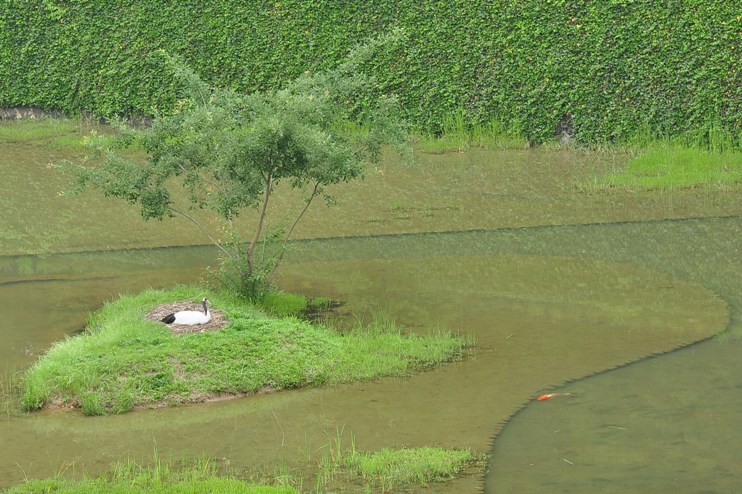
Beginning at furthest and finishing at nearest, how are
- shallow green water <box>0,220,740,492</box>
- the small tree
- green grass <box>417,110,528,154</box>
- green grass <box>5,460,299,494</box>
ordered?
green grass <box>417,110,528,154</box> → the small tree → shallow green water <box>0,220,740,492</box> → green grass <box>5,460,299,494</box>

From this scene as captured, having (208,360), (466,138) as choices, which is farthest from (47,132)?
(208,360)

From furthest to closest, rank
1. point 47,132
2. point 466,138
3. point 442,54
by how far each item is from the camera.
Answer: point 47,132 < point 442,54 < point 466,138

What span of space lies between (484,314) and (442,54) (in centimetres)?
996

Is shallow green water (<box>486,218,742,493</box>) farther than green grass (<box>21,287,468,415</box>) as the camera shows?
No

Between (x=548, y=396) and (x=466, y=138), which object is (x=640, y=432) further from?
(x=466, y=138)

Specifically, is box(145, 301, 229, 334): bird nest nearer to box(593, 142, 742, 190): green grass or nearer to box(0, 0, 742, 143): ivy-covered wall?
box(593, 142, 742, 190): green grass

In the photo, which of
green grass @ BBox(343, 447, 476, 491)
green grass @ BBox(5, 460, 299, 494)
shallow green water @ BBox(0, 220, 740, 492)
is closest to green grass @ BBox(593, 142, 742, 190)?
shallow green water @ BBox(0, 220, 740, 492)

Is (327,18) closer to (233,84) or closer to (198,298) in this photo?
(233,84)

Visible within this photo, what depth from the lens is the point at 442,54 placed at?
23.5 m

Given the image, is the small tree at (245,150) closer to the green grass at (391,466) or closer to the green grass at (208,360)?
A: the green grass at (208,360)

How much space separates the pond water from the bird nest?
1242 mm

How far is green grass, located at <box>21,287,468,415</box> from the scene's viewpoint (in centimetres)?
1173

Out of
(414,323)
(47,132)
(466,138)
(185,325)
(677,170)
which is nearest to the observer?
(185,325)

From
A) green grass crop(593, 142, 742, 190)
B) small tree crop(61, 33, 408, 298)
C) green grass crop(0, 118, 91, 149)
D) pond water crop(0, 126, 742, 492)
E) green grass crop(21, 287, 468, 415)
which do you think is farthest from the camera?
green grass crop(0, 118, 91, 149)
